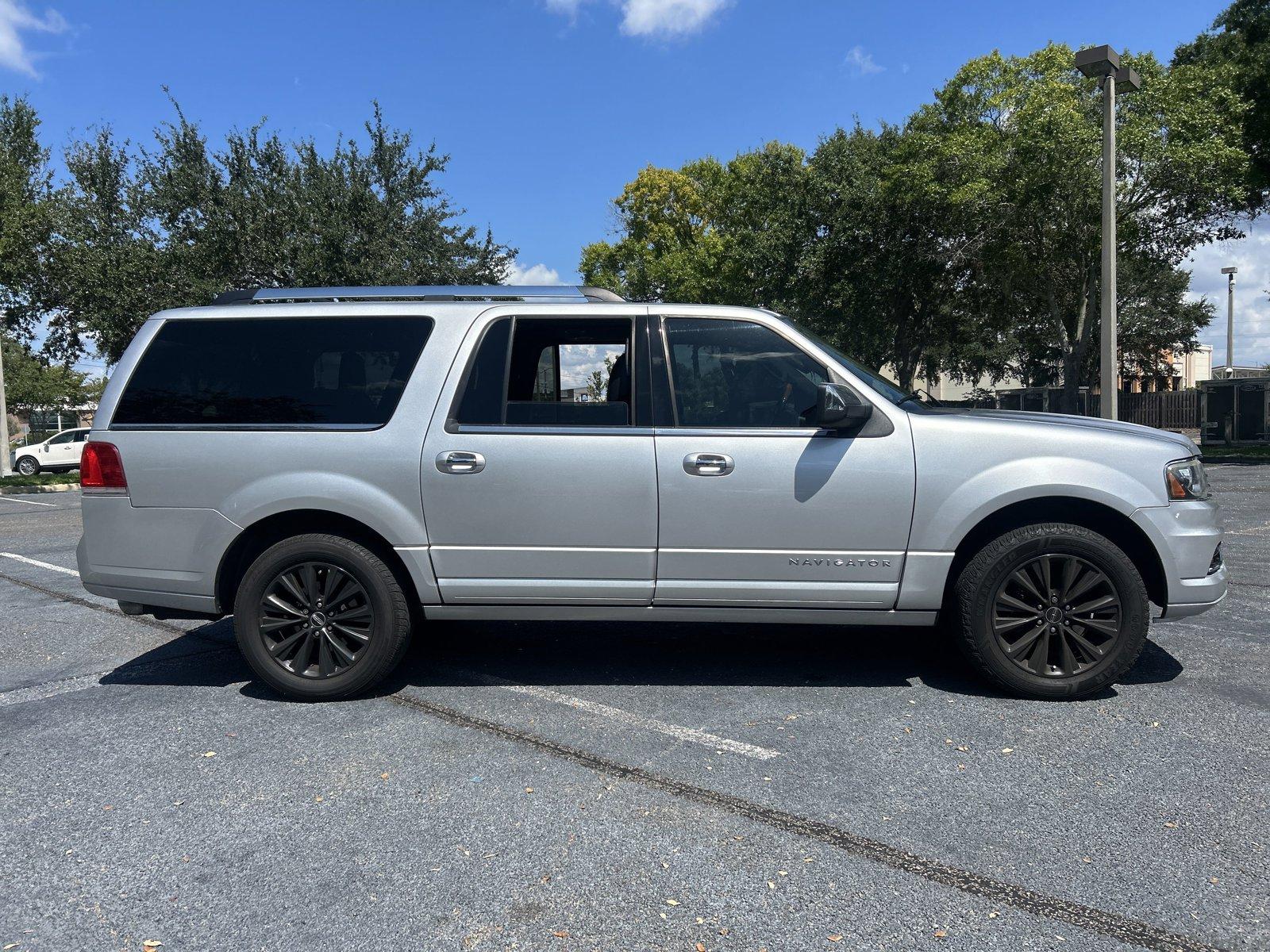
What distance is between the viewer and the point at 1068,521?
15.4ft

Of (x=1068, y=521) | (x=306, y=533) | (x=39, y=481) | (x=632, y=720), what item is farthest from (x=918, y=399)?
(x=39, y=481)

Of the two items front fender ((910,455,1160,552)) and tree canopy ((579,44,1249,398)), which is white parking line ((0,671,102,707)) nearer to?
front fender ((910,455,1160,552))

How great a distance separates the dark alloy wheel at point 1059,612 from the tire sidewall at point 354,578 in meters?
2.99

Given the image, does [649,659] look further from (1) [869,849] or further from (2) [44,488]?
(2) [44,488]

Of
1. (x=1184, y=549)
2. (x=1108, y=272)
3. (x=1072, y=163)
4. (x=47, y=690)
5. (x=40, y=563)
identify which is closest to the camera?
→ (x=1184, y=549)

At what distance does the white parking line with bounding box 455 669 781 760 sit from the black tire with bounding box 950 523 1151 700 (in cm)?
132

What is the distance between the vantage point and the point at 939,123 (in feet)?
81.3

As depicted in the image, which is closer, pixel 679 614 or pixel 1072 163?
pixel 679 614

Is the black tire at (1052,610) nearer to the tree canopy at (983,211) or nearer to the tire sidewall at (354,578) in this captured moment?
the tire sidewall at (354,578)

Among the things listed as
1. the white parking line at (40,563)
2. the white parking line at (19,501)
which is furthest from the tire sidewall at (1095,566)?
the white parking line at (19,501)

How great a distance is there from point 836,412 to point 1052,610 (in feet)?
4.70

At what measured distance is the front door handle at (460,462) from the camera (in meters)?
4.67

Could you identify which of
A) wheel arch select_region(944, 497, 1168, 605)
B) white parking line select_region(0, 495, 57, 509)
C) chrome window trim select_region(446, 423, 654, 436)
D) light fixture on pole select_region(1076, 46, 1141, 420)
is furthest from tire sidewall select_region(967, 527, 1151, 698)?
white parking line select_region(0, 495, 57, 509)

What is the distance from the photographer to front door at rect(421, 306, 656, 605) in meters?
4.64
